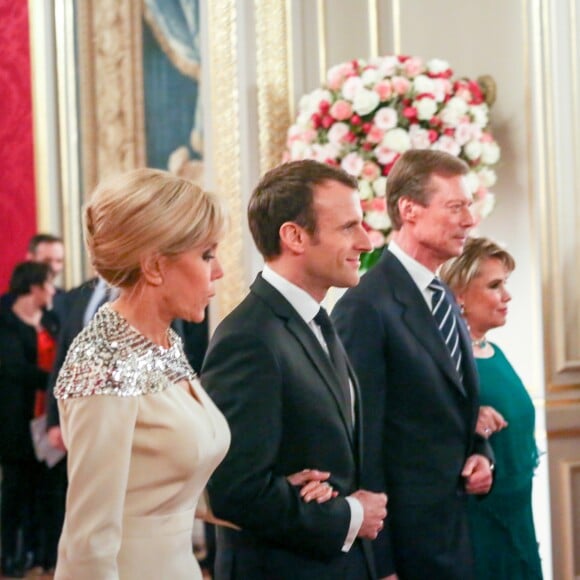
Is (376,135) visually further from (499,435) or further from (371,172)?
(499,435)

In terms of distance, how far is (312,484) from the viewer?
2.45 m

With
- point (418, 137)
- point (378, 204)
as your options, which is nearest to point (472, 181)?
point (418, 137)

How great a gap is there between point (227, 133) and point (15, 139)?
149 cm

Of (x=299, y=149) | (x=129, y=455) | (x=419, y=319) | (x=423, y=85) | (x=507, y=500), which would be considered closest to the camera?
(x=129, y=455)

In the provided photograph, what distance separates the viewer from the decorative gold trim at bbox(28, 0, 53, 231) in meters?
6.56

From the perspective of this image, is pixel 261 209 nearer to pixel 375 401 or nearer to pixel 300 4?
pixel 375 401

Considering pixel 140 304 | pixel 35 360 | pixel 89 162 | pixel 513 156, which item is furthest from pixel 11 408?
pixel 140 304

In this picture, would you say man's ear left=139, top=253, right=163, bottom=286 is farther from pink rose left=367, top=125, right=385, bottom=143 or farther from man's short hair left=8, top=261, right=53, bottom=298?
man's short hair left=8, top=261, right=53, bottom=298

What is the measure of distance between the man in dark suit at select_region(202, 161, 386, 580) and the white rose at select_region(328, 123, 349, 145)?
231 centimetres

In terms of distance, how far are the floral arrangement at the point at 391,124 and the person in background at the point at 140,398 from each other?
2736mm

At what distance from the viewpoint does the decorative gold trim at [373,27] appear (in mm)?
5508

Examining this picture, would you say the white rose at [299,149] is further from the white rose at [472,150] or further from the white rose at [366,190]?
the white rose at [472,150]

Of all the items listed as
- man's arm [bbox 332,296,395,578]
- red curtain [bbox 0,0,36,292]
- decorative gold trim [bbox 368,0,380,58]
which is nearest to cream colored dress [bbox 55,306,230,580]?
man's arm [bbox 332,296,395,578]

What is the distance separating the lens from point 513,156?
526cm
